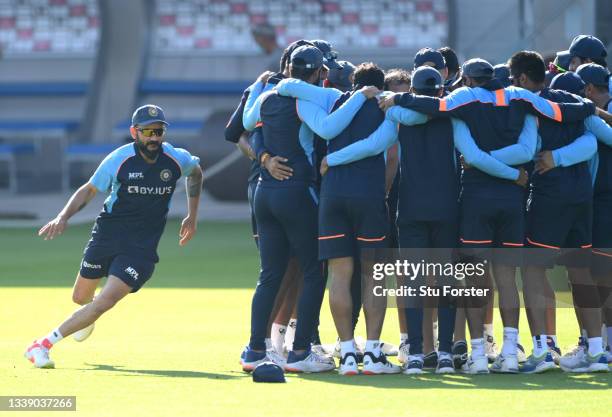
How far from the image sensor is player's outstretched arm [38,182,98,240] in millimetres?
9209

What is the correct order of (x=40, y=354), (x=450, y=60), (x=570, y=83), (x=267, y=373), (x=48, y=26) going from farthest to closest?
(x=48, y=26) < (x=450, y=60) < (x=570, y=83) < (x=40, y=354) < (x=267, y=373)

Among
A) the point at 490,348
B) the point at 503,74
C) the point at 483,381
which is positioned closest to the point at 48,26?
the point at 503,74

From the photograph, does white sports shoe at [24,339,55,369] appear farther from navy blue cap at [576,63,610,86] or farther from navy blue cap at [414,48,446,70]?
navy blue cap at [576,63,610,86]

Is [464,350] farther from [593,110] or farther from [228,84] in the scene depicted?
[228,84]

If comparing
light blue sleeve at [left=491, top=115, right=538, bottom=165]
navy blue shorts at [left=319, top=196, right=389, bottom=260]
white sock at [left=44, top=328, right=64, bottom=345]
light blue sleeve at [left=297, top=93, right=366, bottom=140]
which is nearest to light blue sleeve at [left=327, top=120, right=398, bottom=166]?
light blue sleeve at [left=297, top=93, right=366, bottom=140]

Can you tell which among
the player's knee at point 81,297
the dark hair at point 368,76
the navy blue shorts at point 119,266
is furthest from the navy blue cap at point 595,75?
the player's knee at point 81,297

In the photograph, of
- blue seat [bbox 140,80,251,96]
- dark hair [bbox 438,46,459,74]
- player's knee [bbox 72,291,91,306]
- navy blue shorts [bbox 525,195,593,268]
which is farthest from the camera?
blue seat [bbox 140,80,251,96]

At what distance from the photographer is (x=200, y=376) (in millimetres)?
8766

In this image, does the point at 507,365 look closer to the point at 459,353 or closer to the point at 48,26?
the point at 459,353

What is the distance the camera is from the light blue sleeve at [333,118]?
8.77 meters

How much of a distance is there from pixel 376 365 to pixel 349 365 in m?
0.17

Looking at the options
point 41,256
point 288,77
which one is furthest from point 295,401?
point 41,256

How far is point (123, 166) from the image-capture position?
376 inches

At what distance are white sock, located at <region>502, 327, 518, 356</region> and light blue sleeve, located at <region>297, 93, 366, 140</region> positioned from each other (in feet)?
5.36
